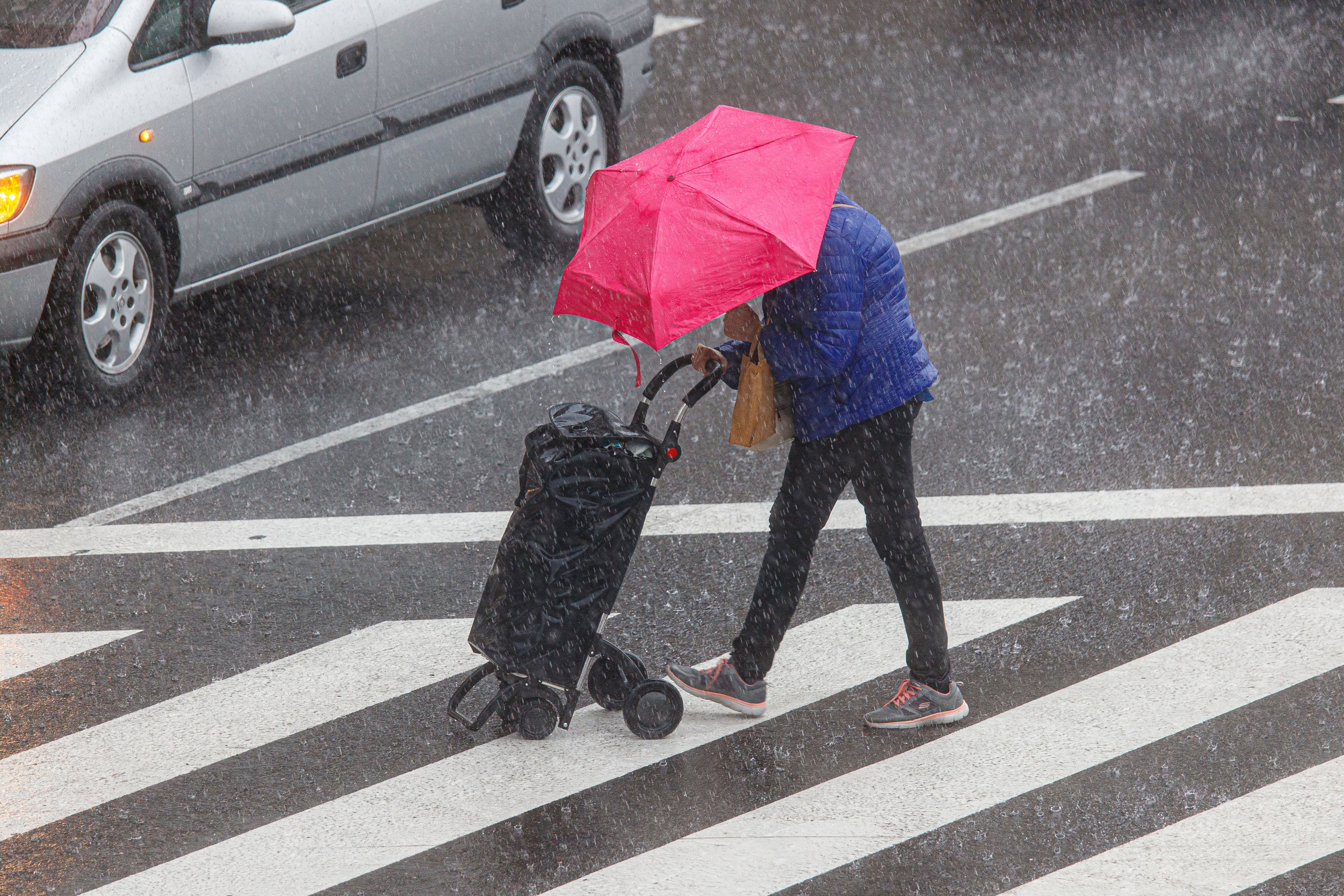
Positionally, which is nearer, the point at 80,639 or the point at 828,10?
the point at 80,639

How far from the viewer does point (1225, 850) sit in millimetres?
4309

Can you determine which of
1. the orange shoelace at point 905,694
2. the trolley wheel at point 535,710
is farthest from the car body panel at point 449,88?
the orange shoelace at point 905,694

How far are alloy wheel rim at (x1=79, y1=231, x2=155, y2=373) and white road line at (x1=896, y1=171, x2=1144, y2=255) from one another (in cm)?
355

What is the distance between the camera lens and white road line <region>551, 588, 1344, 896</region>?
14.2 feet

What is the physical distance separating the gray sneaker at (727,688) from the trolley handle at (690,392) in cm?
76

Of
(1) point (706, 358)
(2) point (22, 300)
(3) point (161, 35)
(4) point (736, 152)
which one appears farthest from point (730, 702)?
(3) point (161, 35)

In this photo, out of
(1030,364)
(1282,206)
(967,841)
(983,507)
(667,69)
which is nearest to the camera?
(967,841)

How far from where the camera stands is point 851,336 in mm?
4547

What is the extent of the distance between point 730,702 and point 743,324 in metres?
1.08

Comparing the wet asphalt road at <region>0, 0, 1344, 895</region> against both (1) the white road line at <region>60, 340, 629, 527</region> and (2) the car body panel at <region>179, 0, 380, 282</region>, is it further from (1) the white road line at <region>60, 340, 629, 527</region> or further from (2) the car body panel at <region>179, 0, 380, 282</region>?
(2) the car body panel at <region>179, 0, 380, 282</region>

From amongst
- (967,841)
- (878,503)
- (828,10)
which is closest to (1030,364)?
(878,503)

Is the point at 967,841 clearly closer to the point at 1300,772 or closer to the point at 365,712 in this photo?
the point at 1300,772

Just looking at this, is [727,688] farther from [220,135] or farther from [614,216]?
[220,135]

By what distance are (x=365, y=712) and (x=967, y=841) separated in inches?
69.7
